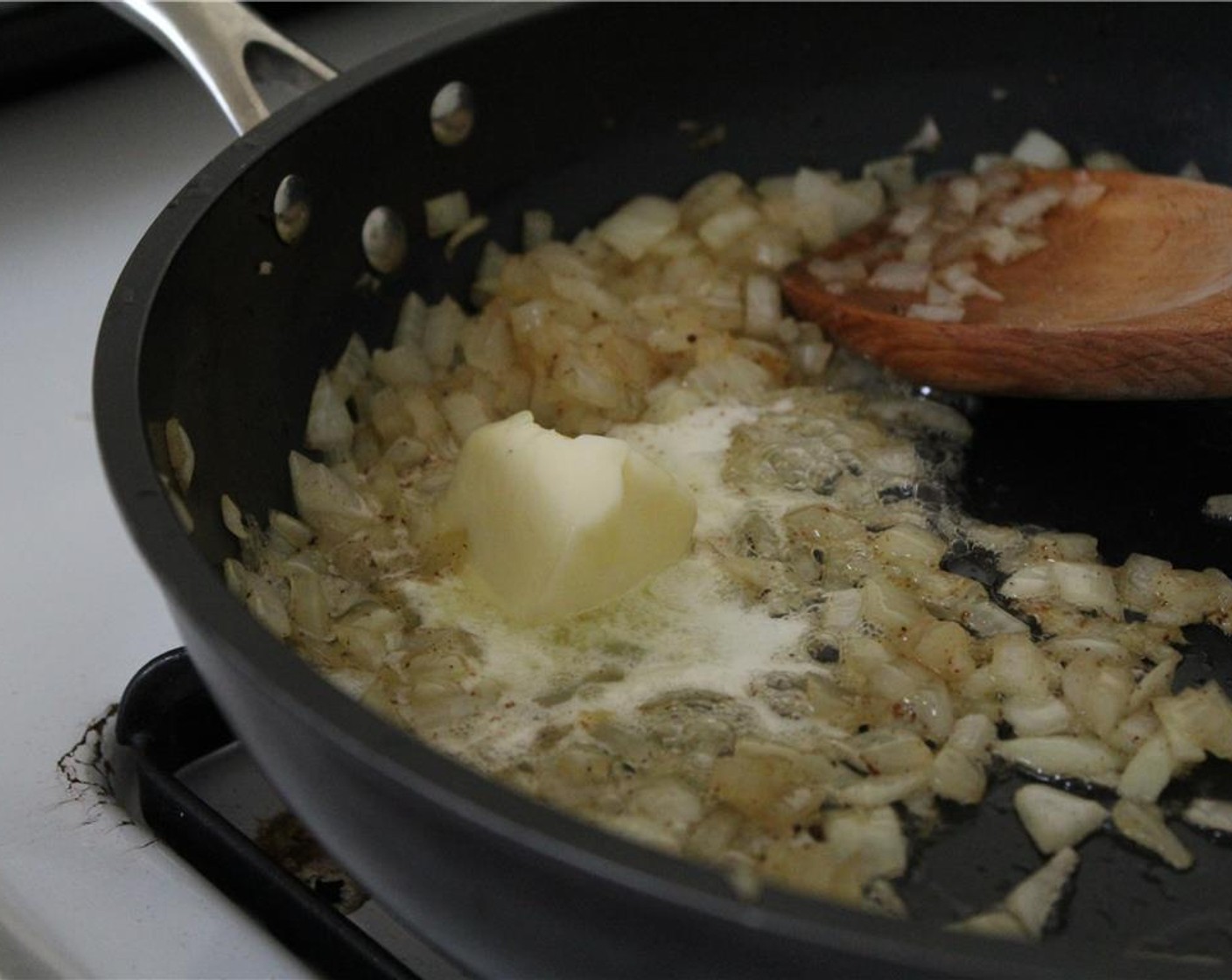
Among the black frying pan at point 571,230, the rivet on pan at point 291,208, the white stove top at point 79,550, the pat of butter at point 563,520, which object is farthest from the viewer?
the rivet on pan at point 291,208

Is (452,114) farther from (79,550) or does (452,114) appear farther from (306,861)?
(306,861)

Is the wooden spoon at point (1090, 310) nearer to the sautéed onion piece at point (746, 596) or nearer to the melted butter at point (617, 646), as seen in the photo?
the sautéed onion piece at point (746, 596)

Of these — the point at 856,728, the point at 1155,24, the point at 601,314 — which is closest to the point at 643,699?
the point at 856,728

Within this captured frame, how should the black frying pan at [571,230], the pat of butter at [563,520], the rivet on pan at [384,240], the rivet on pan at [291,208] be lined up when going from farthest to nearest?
the rivet on pan at [384,240] < the rivet on pan at [291,208] < the pat of butter at [563,520] < the black frying pan at [571,230]

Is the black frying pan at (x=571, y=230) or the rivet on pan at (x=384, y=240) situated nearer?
the black frying pan at (x=571, y=230)

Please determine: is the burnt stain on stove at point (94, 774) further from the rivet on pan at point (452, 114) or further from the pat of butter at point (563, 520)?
the rivet on pan at point (452, 114)

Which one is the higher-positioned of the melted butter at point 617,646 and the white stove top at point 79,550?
the white stove top at point 79,550

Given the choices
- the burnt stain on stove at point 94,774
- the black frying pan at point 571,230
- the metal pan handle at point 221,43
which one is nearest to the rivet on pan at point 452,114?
the black frying pan at point 571,230

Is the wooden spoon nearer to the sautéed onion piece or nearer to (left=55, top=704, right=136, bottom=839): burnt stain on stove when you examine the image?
the sautéed onion piece

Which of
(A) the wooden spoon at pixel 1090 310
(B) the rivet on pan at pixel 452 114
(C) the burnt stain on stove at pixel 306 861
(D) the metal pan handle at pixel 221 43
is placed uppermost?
(D) the metal pan handle at pixel 221 43

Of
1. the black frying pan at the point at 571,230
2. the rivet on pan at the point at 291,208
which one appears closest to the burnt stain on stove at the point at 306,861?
the black frying pan at the point at 571,230
